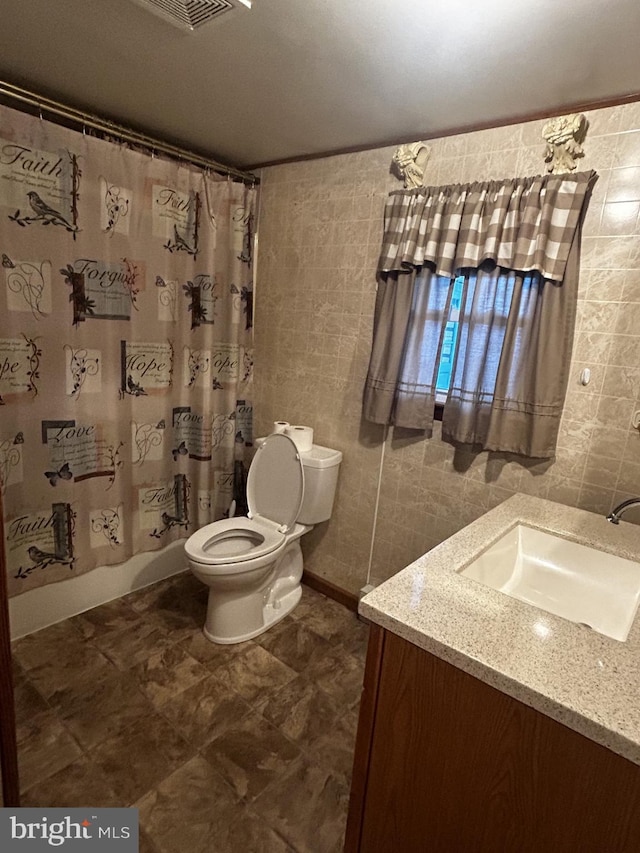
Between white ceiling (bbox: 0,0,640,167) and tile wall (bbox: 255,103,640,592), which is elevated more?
white ceiling (bbox: 0,0,640,167)

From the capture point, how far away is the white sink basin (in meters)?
1.19

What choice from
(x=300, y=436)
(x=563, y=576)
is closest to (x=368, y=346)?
(x=300, y=436)

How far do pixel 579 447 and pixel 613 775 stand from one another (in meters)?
1.16

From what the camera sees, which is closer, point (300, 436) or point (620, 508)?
point (620, 508)

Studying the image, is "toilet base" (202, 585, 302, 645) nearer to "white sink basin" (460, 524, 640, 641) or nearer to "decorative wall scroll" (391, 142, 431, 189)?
"white sink basin" (460, 524, 640, 641)

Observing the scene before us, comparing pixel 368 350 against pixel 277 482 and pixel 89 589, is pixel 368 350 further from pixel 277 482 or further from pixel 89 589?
pixel 89 589

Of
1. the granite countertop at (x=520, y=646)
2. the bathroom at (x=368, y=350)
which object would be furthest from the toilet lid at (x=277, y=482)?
the granite countertop at (x=520, y=646)

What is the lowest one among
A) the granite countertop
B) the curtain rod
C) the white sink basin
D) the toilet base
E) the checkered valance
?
the toilet base

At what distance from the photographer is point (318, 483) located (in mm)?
2209

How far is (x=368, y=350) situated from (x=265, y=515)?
963 mm

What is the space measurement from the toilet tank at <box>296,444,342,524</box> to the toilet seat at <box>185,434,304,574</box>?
0.23ft

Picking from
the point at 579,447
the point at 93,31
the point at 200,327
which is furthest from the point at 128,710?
the point at 93,31

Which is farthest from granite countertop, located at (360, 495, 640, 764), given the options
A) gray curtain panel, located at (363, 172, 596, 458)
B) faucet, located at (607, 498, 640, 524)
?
gray curtain panel, located at (363, 172, 596, 458)

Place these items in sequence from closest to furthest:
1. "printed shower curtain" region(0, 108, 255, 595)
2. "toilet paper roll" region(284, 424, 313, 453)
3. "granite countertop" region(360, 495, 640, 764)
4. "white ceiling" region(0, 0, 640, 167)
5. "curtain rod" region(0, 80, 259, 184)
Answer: "granite countertop" region(360, 495, 640, 764) → "white ceiling" region(0, 0, 640, 167) → "curtain rod" region(0, 80, 259, 184) → "printed shower curtain" region(0, 108, 255, 595) → "toilet paper roll" region(284, 424, 313, 453)
